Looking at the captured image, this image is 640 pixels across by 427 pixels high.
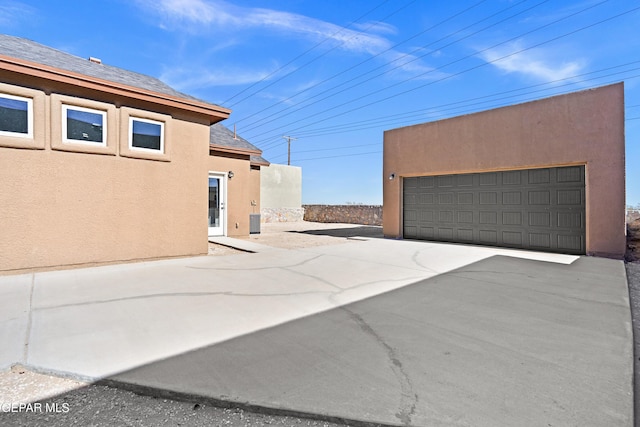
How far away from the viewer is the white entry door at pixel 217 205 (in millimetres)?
11367

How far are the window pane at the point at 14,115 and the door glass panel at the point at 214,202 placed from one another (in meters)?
5.90

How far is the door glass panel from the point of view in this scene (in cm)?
1130

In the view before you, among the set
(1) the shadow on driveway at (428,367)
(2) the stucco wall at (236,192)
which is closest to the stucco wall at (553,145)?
(1) the shadow on driveway at (428,367)

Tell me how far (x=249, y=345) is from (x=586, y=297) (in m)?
4.78

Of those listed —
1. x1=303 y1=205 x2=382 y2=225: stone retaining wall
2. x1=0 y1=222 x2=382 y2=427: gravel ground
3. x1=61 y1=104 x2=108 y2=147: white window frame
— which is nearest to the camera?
x1=0 y1=222 x2=382 y2=427: gravel ground

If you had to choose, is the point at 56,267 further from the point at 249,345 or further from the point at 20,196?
the point at 249,345

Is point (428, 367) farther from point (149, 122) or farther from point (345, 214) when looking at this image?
point (345, 214)

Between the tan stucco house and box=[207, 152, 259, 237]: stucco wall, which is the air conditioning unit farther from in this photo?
the tan stucco house

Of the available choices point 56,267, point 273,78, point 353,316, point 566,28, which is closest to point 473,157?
A: point 566,28

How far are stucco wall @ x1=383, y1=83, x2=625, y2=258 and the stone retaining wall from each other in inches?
424

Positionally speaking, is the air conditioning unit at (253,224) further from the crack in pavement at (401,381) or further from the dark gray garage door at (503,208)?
the crack in pavement at (401,381)

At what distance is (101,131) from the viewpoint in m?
6.38

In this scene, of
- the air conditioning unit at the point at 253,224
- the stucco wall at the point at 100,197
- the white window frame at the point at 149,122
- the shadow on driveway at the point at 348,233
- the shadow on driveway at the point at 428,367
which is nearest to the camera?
the shadow on driveway at the point at 428,367

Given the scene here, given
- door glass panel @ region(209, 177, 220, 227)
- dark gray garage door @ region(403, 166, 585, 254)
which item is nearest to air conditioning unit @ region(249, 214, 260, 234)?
door glass panel @ region(209, 177, 220, 227)
